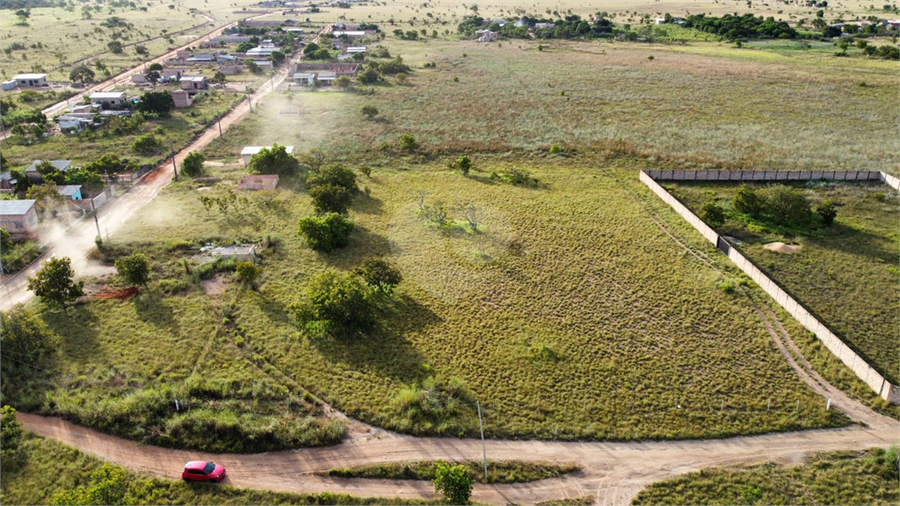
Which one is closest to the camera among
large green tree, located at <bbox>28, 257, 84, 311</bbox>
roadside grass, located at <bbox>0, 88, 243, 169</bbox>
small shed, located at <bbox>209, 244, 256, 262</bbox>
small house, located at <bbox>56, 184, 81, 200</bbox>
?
large green tree, located at <bbox>28, 257, 84, 311</bbox>

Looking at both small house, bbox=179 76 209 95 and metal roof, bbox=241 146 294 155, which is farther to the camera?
small house, bbox=179 76 209 95

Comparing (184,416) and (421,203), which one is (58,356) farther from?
(421,203)

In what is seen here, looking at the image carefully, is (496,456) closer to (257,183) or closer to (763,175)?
(257,183)

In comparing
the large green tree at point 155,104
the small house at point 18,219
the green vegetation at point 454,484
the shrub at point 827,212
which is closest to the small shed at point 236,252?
the small house at point 18,219

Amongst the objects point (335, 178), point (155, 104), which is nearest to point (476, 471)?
point (335, 178)

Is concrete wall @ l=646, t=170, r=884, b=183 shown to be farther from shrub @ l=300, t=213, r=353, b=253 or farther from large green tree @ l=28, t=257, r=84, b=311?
large green tree @ l=28, t=257, r=84, b=311

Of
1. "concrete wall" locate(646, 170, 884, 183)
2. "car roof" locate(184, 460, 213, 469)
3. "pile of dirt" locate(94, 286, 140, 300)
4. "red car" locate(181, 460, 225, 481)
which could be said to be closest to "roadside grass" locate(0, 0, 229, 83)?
"pile of dirt" locate(94, 286, 140, 300)

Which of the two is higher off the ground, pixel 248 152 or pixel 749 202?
pixel 248 152
